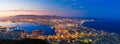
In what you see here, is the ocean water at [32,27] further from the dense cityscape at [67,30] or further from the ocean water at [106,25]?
the ocean water at [106,25]

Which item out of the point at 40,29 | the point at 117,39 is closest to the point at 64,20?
the point at 40,29

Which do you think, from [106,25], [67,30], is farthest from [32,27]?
[106,25]

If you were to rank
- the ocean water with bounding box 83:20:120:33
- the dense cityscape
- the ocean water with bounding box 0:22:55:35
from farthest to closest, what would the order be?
1. the ocean water with bounding box 83:20:120:33
2. the ocean water with bounding box 0:22:55:35
3. the dense cityscape

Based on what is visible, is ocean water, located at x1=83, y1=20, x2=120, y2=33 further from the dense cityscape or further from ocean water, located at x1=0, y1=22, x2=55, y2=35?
ocean water, located at x1=0, y1=22, x2=55, y2=35

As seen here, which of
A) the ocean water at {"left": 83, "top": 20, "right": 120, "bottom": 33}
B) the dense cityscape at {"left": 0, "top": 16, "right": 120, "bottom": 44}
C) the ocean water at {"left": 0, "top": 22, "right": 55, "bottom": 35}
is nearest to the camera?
the dense cityscape at {"left": 0, "top": 16, "right": 120, "bottom": 44}

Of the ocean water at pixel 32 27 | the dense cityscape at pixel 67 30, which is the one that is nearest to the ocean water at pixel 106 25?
the dense cityscape at pixel 67 30

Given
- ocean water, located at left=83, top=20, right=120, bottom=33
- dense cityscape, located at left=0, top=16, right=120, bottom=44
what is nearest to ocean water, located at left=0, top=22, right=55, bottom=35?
dense cityscape, located at left=0, top=16, right=120, bottom=44

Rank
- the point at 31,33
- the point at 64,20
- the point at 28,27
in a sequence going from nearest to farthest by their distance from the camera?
the point at 31,33, the point at 28,27, the point at 64,20

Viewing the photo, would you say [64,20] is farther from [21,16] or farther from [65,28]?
[21,16]

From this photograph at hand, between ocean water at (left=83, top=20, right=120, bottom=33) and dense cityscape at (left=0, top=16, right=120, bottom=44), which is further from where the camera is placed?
ocean water at (left=83, top=20, right=120, bottom=33)

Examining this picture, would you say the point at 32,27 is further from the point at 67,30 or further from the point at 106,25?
the point at 106,25
